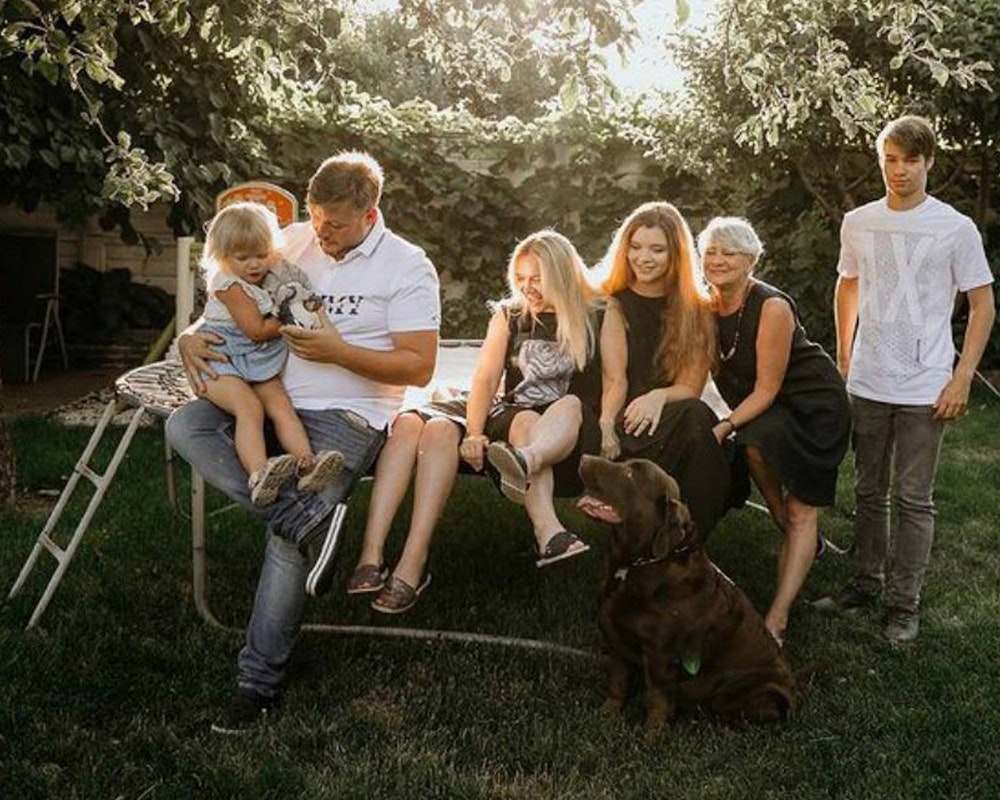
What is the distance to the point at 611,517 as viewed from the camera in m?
2.93

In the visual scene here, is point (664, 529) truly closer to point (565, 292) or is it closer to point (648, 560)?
point (648, 560)

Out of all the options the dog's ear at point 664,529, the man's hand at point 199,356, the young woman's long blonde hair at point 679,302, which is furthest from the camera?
the young woman's long blonde hair at point 679,302

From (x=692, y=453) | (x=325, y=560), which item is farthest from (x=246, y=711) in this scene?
(x=692, y=453)

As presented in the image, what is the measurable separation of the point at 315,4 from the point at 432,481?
1.94 meters

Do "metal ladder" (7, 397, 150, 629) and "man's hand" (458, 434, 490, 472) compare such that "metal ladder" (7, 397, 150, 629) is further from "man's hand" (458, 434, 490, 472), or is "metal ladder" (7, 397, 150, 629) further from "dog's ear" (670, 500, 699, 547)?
"dog's ear" (670, 500, 699, 547)

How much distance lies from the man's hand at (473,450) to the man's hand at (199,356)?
0.70m

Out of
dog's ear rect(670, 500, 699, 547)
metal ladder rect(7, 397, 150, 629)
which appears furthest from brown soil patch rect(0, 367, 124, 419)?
dog's ear rect(670, 500, 699, 547)

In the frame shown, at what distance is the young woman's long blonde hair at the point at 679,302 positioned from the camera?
362cm

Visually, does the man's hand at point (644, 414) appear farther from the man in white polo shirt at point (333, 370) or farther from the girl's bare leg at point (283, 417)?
the girl's bare leg at point (283, 417)

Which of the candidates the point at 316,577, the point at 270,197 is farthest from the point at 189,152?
the point at 316,577

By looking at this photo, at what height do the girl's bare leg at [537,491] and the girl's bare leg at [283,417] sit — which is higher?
the girl's bare leg at [283,417]

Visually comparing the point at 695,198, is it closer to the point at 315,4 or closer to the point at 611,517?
the point at 315,4

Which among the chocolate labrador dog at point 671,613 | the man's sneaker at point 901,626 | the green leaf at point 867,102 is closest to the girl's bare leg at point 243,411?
the chocolate labrador dog at point 671,613

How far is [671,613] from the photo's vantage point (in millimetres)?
2953
